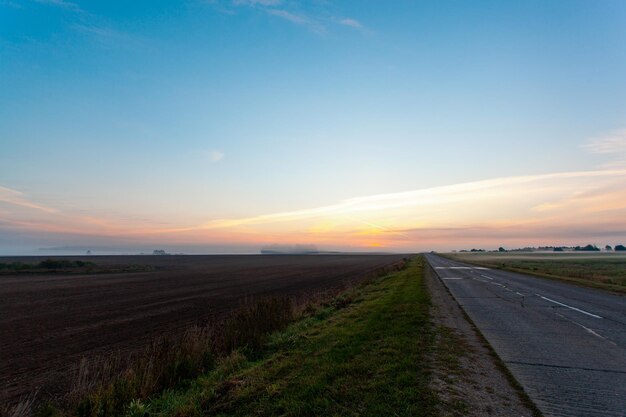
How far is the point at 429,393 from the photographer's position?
6.21 m

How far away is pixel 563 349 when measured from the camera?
9.41m

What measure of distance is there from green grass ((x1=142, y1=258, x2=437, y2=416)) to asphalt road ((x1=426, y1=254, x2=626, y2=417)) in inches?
73.6

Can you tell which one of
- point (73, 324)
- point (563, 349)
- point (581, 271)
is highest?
point (563, 349)

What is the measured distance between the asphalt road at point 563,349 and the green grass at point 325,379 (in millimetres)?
1868

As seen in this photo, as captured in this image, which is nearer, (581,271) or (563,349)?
(563,349)

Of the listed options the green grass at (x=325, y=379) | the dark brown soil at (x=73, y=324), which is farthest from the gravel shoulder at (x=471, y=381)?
the dark brown soil at (x=73, y=324)

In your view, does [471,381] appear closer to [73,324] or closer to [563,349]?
[563,349]

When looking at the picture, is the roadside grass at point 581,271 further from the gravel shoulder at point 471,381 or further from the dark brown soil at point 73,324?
the dark brown soil at point 73,324

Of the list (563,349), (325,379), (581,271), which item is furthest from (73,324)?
(581,271)

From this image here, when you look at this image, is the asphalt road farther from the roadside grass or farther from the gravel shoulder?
the roadside grass

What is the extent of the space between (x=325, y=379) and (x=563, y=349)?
6.31 meters

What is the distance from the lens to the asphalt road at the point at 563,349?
6.15m

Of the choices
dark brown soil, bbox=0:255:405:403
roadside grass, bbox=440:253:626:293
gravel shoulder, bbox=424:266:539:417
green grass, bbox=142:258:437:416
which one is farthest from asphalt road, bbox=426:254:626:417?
roadside grass, bbox=440:253:626:293

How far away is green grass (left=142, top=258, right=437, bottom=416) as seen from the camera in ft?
19.7
